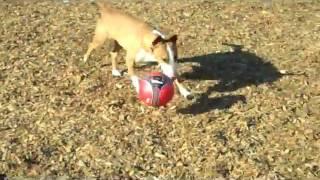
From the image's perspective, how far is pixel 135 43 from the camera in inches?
256

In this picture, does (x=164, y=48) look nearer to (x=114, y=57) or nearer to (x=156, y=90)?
(x=156, y=90)

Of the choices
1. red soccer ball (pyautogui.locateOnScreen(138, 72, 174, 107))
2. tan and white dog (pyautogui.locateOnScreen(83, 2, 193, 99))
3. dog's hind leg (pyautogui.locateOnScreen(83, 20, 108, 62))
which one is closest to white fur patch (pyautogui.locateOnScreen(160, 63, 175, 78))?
tan and white dog (pyautogui.locateOnScreen(83, 2, 193, 99))

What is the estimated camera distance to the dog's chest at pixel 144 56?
6282 millimetres

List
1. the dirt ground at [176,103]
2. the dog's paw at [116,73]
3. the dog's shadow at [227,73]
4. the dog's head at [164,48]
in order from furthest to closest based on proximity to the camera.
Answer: the dog's paw at [116,73], the dog's shadow at [227,73], the dog's head at [164,48], the dirt ground at [176,103]

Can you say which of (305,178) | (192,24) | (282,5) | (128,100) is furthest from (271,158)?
(282,5)

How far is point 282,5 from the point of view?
912cm

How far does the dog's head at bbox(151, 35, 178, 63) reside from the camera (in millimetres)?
6059

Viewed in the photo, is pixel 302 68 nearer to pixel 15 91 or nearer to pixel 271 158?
pixel 271 158

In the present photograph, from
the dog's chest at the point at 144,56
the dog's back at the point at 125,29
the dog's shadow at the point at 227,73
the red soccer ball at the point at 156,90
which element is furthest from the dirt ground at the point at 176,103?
the dog's back at the point at 125,29

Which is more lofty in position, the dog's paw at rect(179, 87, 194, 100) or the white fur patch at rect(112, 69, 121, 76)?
the white fur patch at rect(112, 69, 121, 76)

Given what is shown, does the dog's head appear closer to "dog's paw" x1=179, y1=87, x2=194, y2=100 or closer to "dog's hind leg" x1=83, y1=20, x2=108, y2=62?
"dog's paw" x1=179, y1=87, x2=194, y2=100

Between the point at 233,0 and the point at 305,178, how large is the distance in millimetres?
4685

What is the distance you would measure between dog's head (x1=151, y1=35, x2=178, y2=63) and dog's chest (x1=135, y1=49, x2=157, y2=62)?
0.14 metres

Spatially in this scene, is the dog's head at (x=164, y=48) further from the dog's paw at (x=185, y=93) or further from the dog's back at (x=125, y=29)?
the dog's paw at (x=185, y=93)
